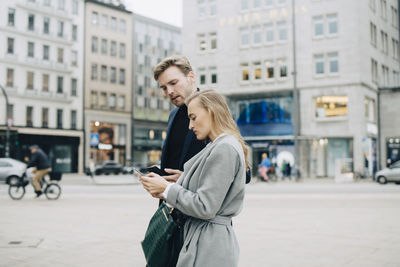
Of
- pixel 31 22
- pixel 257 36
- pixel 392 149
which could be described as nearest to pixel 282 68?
pixel 257 36

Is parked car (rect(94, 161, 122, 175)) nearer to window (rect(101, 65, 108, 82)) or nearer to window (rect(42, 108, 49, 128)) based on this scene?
window (rect(42, 108, 49, 128))

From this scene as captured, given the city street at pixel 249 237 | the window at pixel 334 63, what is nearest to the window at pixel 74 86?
the window at pixel 334 63

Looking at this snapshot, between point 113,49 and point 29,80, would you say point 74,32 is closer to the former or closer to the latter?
point 113,49

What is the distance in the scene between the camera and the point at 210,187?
2.67 m

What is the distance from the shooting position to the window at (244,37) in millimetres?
45719

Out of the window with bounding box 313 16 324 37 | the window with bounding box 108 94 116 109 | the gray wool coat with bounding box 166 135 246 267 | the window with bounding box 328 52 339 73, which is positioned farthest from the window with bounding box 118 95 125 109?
the gray wool coat with bounding box 166 135 246 267

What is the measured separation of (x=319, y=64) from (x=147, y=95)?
3152cm

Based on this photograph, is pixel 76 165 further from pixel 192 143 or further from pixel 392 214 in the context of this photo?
pixel 192 143

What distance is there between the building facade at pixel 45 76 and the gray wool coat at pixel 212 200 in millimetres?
51045

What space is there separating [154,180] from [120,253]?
489 centimetres

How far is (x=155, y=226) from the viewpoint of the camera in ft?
9.86

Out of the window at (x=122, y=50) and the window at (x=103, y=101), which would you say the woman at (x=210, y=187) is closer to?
the window at (x=103, y=101)

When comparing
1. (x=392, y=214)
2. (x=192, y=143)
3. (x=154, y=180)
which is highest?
(x=192, y=143)

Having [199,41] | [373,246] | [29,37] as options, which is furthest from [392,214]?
[29,37]
